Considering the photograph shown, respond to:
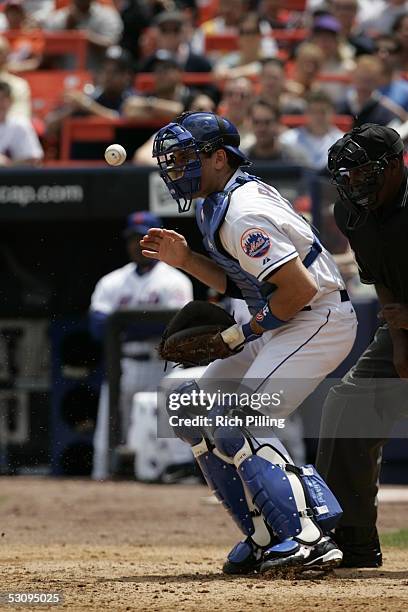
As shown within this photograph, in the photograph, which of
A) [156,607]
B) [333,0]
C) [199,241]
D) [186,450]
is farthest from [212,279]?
[333,0]

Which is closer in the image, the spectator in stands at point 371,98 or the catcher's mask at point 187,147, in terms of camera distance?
the catcher's mask at point 187,147

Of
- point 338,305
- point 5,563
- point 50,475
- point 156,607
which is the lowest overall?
point 50,475

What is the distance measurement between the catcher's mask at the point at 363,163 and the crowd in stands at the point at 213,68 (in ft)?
16.1

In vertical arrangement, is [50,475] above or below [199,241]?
below

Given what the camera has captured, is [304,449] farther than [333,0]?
No

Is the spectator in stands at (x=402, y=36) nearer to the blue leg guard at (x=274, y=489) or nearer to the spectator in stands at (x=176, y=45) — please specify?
the spectator in stands at (x=176, y=45)

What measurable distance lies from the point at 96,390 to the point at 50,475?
83 centimetres

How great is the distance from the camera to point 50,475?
10281 mm

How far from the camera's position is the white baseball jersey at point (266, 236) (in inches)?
185

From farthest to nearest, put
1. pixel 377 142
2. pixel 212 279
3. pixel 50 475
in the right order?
pixel 50 475 → pixel 212 279 → pixel 377 142

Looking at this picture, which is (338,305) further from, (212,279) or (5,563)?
(5,563)

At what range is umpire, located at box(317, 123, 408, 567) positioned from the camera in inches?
189

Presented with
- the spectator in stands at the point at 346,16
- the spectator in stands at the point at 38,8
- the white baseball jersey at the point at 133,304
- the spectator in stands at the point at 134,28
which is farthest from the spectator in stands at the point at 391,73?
the spectator in stands at the point at 38,8

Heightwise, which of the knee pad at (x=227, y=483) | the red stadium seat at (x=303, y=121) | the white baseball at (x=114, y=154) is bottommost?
the knee pad at (x=227, y=483)
